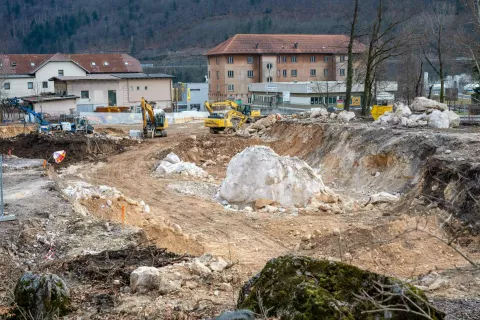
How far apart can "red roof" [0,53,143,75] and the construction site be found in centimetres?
3804

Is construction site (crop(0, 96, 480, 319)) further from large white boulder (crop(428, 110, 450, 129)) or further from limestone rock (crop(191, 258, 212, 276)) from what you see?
large white boulder (crop(428, 110, 450, 129))

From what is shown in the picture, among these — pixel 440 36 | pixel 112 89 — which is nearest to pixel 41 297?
pixel 440 36

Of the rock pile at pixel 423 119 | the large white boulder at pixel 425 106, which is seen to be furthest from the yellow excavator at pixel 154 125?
the large white boulder at pixel 425 106

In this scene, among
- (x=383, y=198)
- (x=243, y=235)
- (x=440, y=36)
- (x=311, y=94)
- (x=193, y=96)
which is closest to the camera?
(x=243, y=235)

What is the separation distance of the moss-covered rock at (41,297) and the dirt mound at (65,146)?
2162cm

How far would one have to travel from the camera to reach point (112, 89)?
195 ft

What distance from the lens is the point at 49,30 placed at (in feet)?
444

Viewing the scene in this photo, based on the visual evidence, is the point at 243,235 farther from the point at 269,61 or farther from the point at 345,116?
the point at 269,61

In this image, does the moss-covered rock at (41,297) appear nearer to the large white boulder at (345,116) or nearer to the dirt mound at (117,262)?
the dirt mound at (117,262)

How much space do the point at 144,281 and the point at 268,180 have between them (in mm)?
10292

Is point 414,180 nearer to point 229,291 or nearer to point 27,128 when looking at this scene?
point 229,291

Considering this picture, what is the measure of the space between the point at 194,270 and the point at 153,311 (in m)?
1.94

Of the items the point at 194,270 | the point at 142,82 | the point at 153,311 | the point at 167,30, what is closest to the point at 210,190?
the point at 194,270

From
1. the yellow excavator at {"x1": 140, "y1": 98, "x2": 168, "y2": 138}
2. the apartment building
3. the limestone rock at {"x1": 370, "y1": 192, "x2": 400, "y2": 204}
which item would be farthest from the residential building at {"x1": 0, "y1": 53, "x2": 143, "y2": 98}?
the limestone rock at {"x1": 370, "y1": 192, "x2": 400, "y2": 204}
